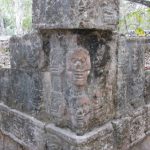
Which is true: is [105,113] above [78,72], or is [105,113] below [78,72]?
below

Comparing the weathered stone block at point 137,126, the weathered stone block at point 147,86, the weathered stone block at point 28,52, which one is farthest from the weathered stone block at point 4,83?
the weathered stone block at point 147,86

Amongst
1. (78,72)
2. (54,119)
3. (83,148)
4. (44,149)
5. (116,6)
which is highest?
(116,6)

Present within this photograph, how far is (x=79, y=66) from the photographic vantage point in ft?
5.57

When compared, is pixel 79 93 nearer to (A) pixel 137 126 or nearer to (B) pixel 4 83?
(A) pixel 137 126

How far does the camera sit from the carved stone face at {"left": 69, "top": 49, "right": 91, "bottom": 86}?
170 cm

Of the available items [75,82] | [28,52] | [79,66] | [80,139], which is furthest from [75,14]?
[80,139]

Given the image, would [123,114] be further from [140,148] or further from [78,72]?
[78,72]

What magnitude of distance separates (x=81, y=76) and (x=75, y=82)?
0.06 meters

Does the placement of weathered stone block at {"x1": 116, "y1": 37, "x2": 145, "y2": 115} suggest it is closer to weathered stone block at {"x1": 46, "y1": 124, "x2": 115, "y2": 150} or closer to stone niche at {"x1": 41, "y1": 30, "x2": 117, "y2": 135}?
stone niche at {"x1": 41, "y1": 30, "x2": 117, "y2": 135}

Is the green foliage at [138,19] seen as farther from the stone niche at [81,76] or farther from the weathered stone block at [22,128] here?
the weathered stone block at [22,128]

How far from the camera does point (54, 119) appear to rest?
1.96m

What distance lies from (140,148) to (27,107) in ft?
3.94

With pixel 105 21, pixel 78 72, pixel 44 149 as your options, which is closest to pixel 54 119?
pixel 44 149

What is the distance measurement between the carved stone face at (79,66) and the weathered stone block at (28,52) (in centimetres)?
35
